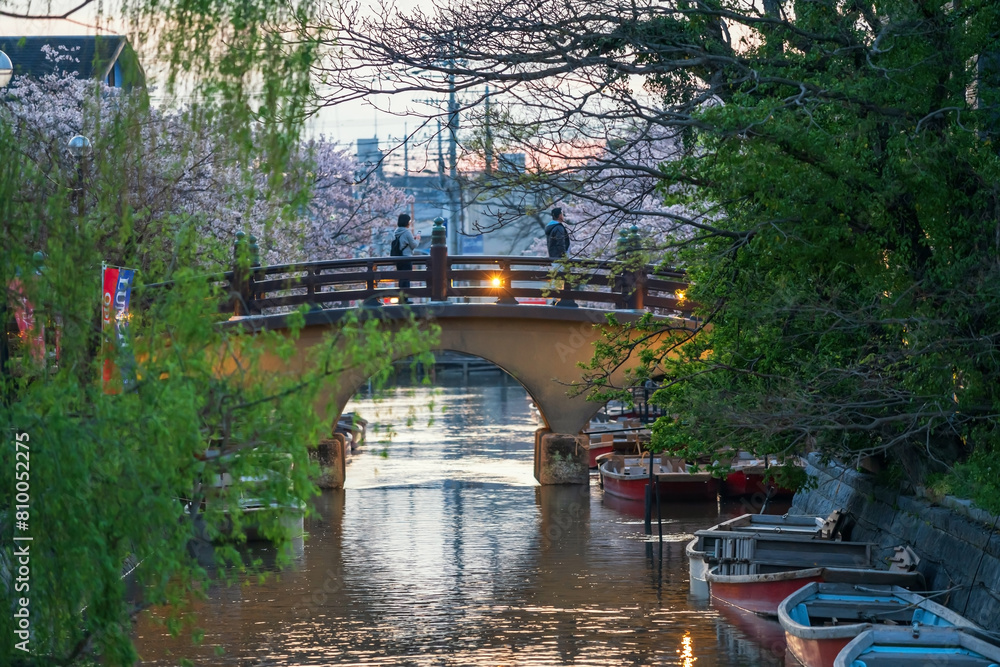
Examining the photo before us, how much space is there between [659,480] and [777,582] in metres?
10.6

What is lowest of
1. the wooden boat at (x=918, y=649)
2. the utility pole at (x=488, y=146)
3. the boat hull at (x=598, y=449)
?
the wooden boat at (x=918, y=649)

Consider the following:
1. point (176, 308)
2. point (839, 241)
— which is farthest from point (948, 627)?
point (176, 308)

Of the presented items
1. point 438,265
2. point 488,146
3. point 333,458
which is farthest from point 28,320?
point 333,458

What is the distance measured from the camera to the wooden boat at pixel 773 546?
15305mm

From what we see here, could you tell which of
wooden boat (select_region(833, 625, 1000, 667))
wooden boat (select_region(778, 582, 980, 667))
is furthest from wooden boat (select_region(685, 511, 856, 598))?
wooden boat (select_region(833, 625, 1000, 667))

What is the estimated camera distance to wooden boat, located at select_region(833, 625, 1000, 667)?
10.3 metres

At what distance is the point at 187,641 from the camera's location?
14.2 m

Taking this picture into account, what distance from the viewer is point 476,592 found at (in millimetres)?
17281

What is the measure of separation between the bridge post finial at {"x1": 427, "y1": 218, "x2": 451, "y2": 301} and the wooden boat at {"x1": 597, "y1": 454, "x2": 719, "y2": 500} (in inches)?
216

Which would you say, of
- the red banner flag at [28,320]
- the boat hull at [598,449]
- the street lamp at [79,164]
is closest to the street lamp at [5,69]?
the street lamp at [79,164]

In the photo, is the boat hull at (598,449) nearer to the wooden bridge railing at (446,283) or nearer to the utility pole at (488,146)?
the wooden bridge railing at (446,283)

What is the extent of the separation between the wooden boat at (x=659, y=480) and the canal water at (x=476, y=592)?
0.45 metres

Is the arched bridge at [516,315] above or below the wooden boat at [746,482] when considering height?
above

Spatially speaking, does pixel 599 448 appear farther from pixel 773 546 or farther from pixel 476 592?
pixel 773 546
